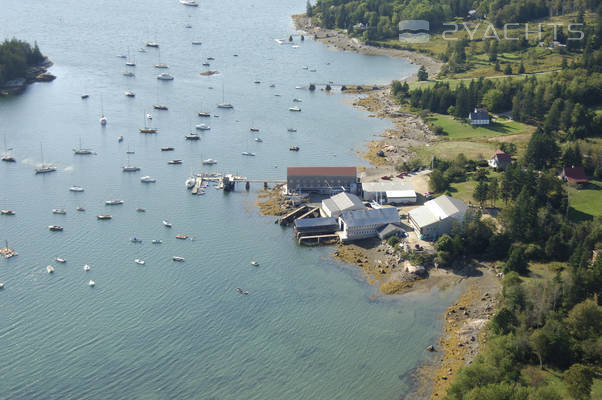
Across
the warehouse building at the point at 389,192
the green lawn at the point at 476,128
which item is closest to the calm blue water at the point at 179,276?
the green lawn at the point at 476,128

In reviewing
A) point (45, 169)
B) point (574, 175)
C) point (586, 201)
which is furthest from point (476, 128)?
point (45, 169)

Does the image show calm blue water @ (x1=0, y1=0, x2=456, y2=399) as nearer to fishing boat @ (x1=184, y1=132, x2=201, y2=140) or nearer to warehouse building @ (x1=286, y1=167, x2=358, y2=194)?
fishing boat @ (x1=184, y1=132, x2=201, y2=140)

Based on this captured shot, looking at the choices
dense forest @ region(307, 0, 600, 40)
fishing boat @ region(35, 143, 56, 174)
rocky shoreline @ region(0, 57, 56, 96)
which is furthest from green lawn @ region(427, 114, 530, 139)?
rocky shoreline @ region(0, 57, 56, 96)

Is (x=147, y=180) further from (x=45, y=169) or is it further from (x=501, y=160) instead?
(x=501, y=160)

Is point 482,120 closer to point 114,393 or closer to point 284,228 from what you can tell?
point 284,228

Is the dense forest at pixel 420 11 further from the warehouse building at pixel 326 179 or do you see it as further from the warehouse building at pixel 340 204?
the warehouse building at pixel 340 204

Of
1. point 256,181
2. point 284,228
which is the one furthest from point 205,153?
point 284,228

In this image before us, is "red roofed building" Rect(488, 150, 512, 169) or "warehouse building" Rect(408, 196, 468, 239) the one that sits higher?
"red roofed building" Rect(488, 150, 512, 169)
